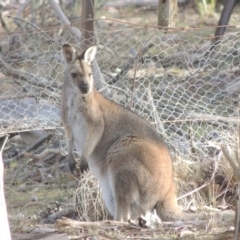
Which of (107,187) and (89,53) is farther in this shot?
(89,53)

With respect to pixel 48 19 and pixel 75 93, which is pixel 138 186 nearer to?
pixel 75 93

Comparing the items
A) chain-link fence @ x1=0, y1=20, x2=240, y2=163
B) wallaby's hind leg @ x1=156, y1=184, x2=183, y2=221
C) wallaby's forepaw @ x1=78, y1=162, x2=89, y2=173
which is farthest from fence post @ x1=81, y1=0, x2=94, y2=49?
wallaby's hind leg @ x1=156, y1=184, x2=183, y2=221

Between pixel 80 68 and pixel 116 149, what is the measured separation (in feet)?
2.45

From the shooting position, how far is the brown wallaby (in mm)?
5738

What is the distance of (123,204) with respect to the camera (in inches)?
225

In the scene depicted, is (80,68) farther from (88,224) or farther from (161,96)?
(161,96)

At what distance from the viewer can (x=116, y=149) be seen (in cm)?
594

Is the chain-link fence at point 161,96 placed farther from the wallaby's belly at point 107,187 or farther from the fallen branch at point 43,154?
the wallaby's belly at point 107,187

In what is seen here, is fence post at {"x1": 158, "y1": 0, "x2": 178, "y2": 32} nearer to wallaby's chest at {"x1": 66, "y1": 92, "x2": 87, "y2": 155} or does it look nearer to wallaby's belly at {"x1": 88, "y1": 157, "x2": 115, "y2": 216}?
wallaby's chest at {"x1": 66, "y1": 92, "x2": 87, "y2": 155}

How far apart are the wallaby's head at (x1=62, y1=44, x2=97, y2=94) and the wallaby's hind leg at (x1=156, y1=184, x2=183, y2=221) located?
1.10 metres

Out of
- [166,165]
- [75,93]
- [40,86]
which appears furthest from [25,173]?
[166,165]

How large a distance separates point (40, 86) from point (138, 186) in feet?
Result: 8.90

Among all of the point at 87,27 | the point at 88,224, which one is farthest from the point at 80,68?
the point at 87,27

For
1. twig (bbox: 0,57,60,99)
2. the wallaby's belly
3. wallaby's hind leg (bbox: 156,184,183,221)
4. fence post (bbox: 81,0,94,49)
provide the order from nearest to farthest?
wallaby's hind leg (bbox: 156,184,183,221), the wallaby's belly, fence post (bbox: 81,0,94,49), twig (bbox: 0,57,60,99)
